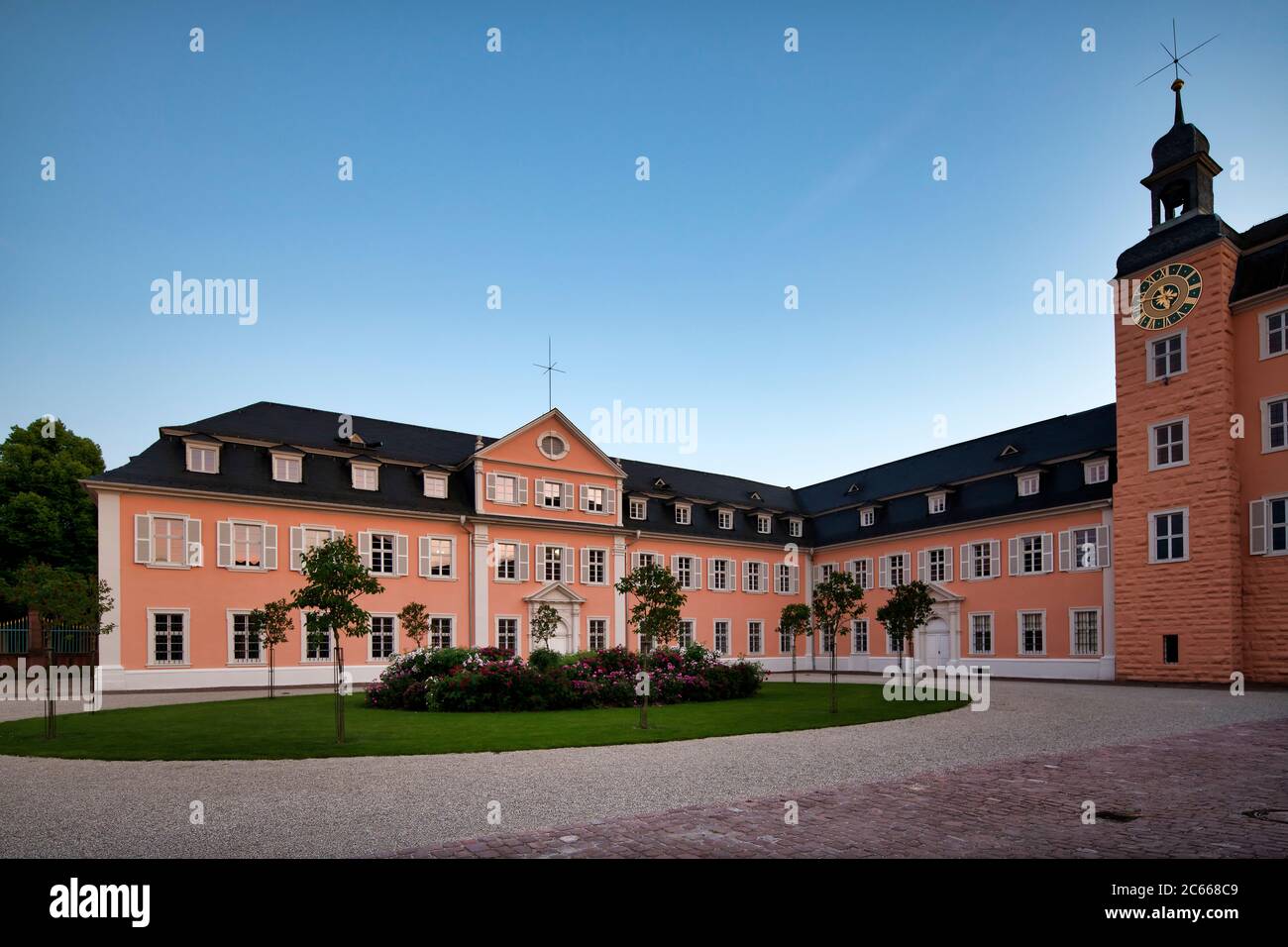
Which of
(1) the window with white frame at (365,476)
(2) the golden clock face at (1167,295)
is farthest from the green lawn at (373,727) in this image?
(2) the golden clock face at (1167,295)

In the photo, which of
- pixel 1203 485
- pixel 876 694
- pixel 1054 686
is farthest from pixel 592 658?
pixel 1203 485

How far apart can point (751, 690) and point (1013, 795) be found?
50.6 feet

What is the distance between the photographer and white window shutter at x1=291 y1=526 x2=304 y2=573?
3105cm

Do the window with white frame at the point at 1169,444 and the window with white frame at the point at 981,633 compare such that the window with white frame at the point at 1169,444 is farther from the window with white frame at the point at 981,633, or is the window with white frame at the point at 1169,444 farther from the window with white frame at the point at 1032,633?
the window with white frame at the point at 981,633

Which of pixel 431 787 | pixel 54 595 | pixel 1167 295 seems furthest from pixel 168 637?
pixel 1167 295

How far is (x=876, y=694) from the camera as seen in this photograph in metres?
24.3

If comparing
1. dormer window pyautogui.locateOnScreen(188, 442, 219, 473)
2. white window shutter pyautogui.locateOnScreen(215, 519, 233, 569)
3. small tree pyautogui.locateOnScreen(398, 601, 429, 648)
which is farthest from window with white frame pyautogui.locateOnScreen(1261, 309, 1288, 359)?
dormer window pyautogui.locateOnScreen(188, 442, 219, 473)

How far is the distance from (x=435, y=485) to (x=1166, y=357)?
2855cm

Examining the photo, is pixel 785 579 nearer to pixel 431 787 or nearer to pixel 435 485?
pixel 435 485

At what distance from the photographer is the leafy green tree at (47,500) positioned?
4116 centimetres

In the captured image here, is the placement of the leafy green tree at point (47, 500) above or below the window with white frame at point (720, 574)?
above

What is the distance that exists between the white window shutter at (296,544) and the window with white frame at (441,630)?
5700 mm

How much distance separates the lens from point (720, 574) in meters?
43.7
